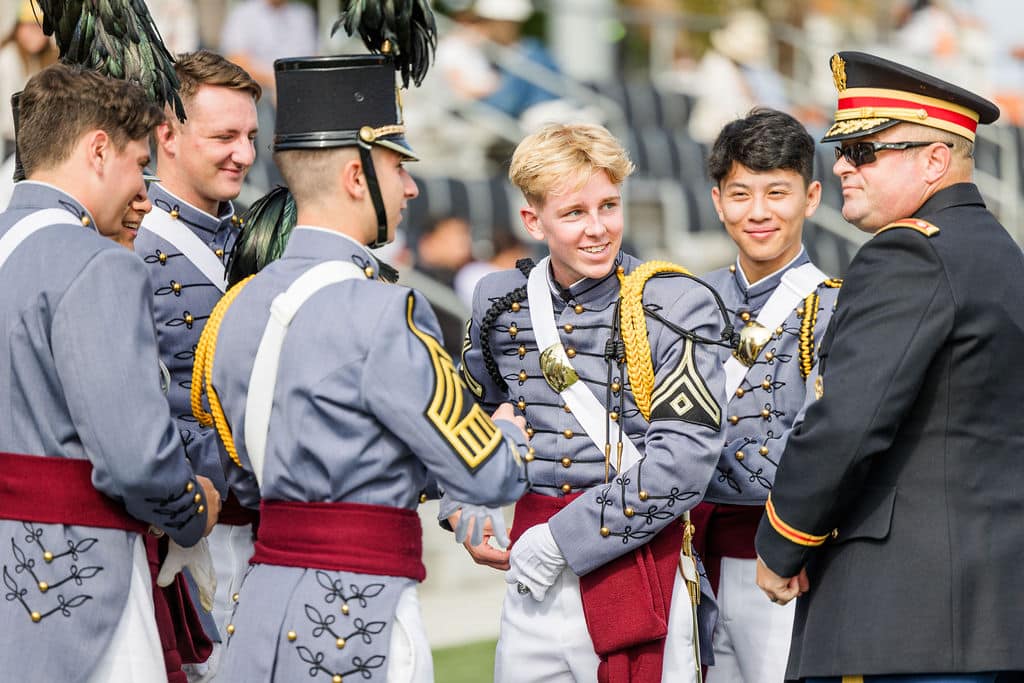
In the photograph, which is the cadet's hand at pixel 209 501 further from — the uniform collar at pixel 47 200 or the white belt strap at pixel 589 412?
the white belt strap at pixel 589 412

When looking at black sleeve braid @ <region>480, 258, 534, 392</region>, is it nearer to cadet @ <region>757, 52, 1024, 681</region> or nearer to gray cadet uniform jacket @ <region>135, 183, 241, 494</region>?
gray cadet uniform jacket @ <region>135, 183, 241, 494</region>

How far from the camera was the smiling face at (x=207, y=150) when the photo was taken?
15.6 ft

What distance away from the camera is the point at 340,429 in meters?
3.43

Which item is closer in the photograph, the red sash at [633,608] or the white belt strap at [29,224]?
the white belt strap at [29,224]

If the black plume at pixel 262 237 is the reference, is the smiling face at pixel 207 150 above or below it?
above

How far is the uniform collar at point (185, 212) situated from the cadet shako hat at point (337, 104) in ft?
3.53

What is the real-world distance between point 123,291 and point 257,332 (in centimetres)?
34

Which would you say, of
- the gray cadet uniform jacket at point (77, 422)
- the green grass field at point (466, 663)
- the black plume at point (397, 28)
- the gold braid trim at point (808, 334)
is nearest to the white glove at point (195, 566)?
the gray cadet uniform jacket at point (77, 422)

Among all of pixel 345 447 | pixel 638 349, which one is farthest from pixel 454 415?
pixel 638 349

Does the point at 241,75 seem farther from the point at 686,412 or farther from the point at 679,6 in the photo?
the point at 679,6

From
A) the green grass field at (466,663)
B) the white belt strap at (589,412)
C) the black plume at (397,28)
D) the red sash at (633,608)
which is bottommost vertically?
the green grass field at (466,663)

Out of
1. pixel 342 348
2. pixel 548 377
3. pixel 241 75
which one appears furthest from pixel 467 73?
pixel 342 348

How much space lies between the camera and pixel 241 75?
488 cm

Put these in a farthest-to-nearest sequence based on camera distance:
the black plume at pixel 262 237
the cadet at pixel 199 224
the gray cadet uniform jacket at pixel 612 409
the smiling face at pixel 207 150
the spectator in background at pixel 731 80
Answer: the spectator in background at pixel 731 80
the smiling face at pixel 207 150
the cadet at pixel 199 224
the black plume at pixel 262 237
the gray cadet uniform jacket at pixel 612 409
